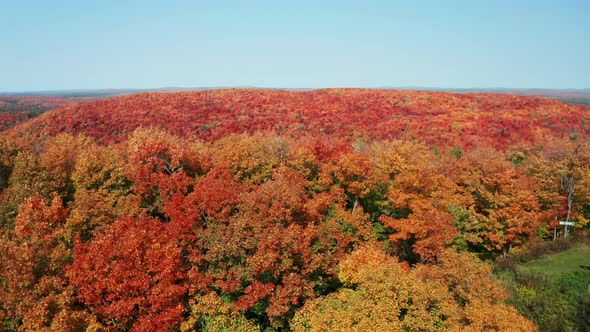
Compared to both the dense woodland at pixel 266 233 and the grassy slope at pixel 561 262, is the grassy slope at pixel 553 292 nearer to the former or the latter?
the grassy slope at pixel 561 262

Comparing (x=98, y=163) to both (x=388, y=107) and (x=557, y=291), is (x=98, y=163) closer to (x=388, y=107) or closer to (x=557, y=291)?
(x=557, y=291)

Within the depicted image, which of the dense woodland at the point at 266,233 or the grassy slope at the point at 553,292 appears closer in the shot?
the dense woodland at the point at 266,233

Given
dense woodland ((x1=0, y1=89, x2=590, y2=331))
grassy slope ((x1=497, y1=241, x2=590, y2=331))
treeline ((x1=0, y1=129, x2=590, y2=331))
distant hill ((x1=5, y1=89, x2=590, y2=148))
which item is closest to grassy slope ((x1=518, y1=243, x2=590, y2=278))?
grassy slope ((x1=497, y1=241, x2=590, y2=331))

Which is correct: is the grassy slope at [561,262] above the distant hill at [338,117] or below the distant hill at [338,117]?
below

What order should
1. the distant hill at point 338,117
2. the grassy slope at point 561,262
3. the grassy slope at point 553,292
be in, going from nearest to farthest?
the grassy slope at point 553,292 → the grassy slope at point 561,262 → the distant hill at point 338,117

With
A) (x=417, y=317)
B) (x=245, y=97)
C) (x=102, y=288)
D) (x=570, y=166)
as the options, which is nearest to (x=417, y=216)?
(x=417, y=317)

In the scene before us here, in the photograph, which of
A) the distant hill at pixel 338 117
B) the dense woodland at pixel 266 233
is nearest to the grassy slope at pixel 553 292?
the dense woodland at pixel 266 233
